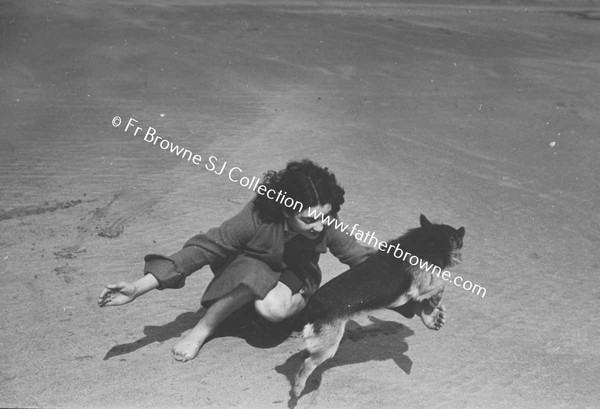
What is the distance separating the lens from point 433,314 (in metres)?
4.16

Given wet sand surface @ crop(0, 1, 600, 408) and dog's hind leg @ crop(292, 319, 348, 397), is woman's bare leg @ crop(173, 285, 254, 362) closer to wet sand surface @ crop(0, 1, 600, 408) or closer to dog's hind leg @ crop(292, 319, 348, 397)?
wet sand surface @ crop(0, 1, 600, 408)

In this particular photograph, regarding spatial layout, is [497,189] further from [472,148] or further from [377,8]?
[377,8]

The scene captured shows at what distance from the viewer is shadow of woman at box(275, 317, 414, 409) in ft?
13.5

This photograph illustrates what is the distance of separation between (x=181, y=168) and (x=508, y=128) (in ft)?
11.6

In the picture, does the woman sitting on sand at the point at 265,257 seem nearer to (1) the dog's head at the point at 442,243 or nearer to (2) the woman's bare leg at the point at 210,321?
(2) the woman's bare leg at the point at 210,321

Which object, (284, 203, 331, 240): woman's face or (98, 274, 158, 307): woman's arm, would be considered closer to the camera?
(98, 274, 158, 307): woman's arm

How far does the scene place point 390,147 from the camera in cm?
756

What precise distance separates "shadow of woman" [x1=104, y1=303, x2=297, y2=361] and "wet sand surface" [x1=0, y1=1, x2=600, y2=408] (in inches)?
1.3

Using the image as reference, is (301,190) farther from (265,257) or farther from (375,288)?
(375,288)

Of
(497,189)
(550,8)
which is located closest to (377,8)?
(550,8)

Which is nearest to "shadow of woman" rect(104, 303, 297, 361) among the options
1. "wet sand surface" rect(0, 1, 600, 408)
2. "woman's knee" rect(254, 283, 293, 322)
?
"wet sand surface" rect(0, 1, 600, 408)

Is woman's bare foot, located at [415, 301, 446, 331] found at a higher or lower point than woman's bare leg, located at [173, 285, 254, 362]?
higher

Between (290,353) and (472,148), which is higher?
(472,148)

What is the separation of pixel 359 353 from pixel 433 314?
492 millimetres
